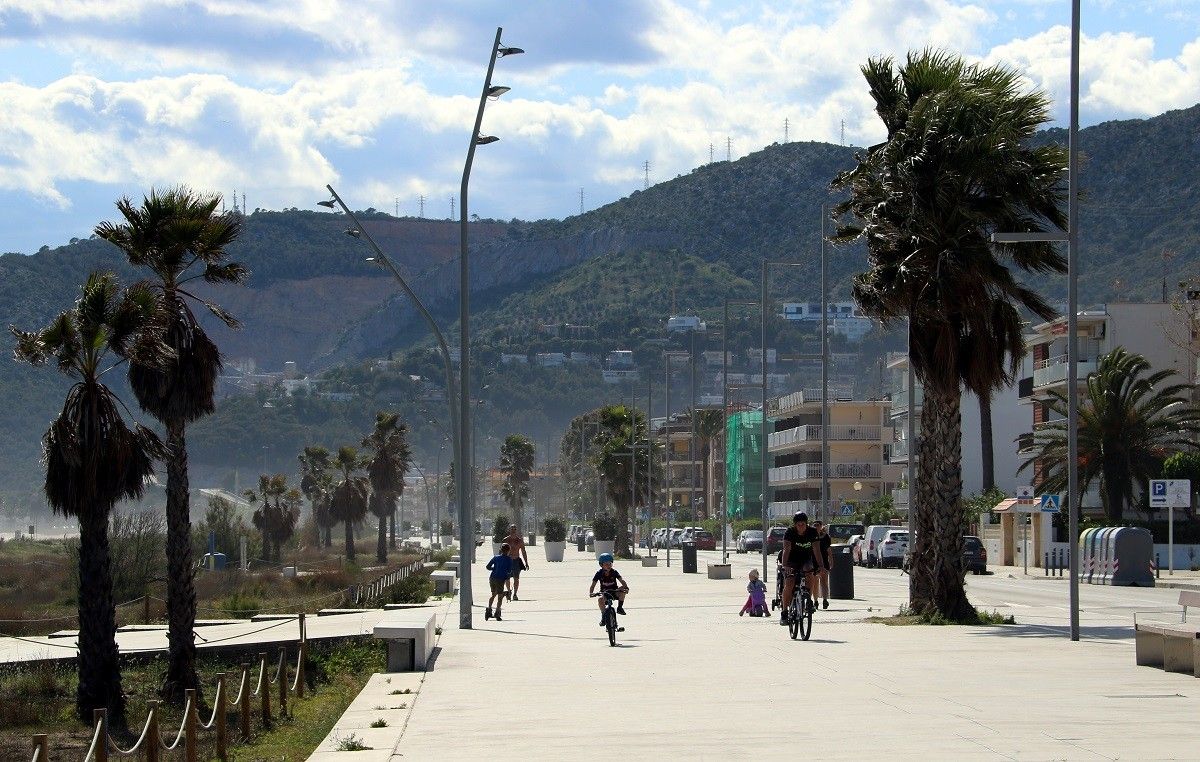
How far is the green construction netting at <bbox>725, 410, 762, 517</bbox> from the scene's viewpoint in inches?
5438

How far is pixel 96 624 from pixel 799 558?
10.4 metres

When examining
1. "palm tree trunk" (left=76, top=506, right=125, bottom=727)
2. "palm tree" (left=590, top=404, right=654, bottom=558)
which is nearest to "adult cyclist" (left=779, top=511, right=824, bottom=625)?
"palm tree trunk" (left=76, top=506, right=125, bottom=727)

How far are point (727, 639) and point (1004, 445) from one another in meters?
75.6

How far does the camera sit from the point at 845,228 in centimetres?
2908

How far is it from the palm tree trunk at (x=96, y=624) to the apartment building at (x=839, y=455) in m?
95.9

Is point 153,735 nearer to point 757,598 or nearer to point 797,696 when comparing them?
point 797,696

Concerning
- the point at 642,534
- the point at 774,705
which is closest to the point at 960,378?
the point at 774,705

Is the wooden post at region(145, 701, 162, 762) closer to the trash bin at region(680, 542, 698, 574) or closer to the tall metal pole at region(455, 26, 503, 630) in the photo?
the tall metal pole at region(455, 26, 503, 630)

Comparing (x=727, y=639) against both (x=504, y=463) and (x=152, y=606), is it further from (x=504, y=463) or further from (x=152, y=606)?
(x=504, y=463)

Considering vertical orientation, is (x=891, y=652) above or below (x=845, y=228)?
below

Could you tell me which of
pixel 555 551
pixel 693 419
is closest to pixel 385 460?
pixel 693 419

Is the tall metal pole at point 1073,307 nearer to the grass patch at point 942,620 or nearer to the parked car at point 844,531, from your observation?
the grass patch at point 942,620

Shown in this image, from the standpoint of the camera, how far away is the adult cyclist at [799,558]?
77.7ft

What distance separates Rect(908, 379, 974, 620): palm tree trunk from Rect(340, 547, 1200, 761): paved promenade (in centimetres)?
99
